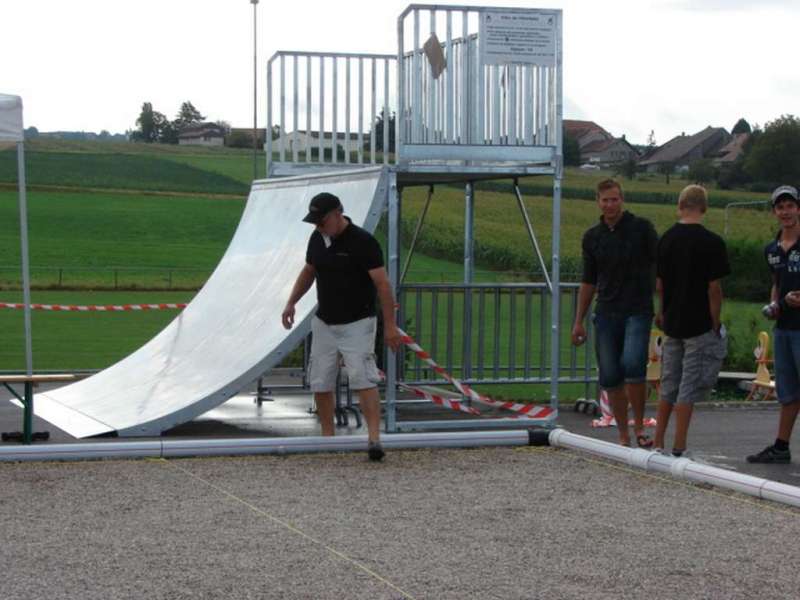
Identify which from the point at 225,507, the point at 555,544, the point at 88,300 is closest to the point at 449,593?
the point at 555,544

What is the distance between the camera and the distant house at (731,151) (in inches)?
3036

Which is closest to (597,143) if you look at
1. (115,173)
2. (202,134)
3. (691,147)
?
(691,147)

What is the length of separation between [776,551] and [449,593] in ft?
6.45

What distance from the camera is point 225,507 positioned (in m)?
8.49

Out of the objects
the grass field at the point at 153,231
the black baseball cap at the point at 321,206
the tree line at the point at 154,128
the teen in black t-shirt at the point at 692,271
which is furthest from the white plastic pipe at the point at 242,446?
the tree line at the point at 154,128

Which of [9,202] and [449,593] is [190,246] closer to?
[9,202]

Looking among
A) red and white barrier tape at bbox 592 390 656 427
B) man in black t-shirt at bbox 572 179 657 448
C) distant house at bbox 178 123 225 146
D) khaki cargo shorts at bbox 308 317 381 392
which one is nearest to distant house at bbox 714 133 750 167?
distant house at bbox 178 123 225 146

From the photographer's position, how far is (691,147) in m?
97.6

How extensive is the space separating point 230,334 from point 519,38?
3679 millimetres

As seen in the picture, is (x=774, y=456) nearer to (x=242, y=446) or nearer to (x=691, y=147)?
(x=242, y=446)

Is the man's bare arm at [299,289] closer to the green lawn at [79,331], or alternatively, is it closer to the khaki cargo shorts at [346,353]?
the khaki cargo shorts at [346,353]

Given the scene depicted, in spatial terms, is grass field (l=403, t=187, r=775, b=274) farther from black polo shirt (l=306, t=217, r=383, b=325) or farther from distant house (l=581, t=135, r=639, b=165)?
distant house (l=581, t=135, r=639, b=165)

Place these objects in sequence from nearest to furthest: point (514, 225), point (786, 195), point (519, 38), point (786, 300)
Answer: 1. point (786, 195)
2. point (786, 300)
3. point (519, 38)
4. point (514, 225)

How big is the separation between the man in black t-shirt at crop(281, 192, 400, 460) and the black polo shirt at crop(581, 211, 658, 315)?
1.55 m
